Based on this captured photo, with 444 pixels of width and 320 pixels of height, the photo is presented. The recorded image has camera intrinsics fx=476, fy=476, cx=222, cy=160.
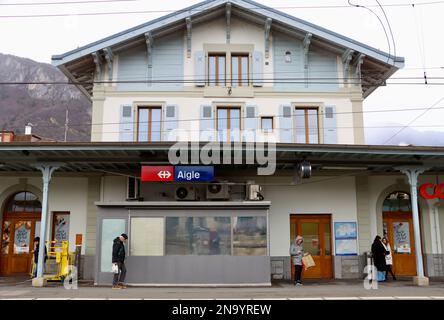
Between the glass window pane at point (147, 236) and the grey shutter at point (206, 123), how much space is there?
444 cm

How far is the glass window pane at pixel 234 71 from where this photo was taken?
18.2m

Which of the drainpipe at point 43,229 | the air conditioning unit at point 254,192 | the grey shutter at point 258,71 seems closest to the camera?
the drainpipe at point 43,229

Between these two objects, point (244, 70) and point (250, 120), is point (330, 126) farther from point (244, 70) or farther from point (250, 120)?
point (244, 70)

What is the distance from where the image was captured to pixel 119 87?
18078 mm

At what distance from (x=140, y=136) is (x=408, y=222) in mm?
10470

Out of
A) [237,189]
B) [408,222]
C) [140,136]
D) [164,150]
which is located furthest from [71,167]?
[408,222]

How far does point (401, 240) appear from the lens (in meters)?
17.5

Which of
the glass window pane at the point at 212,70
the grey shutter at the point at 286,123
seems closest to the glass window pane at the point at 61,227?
the glass window pane at the point at 212,70

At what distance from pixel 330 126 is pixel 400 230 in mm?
4627

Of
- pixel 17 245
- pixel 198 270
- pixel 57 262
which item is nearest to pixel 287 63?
pixel 198 270

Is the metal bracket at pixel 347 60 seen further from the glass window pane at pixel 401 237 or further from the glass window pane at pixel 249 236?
the glass window pane at pixel 249 236

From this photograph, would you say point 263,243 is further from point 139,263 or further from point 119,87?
point 119,87

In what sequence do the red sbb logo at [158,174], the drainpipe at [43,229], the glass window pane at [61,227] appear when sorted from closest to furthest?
the drainpipe at [43,229], the red sbb logo at [158,174], the glass window pane at [61,227]

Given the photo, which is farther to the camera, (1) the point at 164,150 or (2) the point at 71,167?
(2) the point at 71,167
